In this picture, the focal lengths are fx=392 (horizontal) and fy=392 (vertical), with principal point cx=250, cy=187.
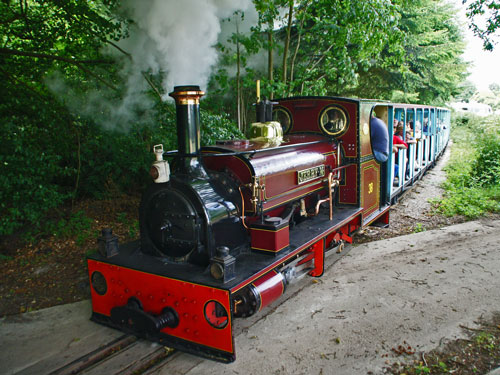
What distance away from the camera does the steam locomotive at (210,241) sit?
3121 millimetres

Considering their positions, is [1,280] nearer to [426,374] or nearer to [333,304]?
[333,304]

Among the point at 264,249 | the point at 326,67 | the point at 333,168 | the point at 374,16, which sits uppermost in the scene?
the point at 374,16

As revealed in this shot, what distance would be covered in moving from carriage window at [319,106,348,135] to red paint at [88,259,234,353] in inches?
124

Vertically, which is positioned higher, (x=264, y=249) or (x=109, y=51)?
(x=109, y=51)

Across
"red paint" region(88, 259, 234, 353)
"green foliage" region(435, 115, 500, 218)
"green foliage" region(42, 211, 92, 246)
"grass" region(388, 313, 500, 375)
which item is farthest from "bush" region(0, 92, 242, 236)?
"grass" region(388, 313, 500, 375)

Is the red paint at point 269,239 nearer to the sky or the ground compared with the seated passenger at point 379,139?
nearer to the ground

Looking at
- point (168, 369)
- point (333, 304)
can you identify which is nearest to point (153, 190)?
point (168, 369)

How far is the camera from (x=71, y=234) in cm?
649

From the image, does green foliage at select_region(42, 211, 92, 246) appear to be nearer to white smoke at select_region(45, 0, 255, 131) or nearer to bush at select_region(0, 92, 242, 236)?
bush at select_region(0, 92, 242, 236)

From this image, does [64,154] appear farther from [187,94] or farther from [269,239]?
[269,239]

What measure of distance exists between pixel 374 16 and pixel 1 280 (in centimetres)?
741

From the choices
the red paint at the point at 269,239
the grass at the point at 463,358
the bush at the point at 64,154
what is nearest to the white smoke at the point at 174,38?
the bush at the point at 64,154

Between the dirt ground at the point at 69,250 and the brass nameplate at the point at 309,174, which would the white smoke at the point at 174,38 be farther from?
the dirt ground at the point at 69,250

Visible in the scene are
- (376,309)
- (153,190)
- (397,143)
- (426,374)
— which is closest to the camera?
(426,374)
